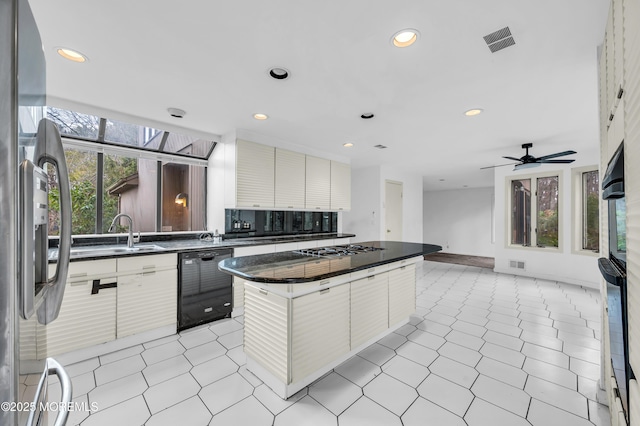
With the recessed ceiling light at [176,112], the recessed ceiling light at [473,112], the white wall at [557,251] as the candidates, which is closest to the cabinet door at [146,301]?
the recessed ceiling light at [176,112]

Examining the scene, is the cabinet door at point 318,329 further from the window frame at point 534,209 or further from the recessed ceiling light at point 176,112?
the window frame at point 534,209

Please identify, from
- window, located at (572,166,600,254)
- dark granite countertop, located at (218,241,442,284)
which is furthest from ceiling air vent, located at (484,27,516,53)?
window, located at (572,166,600,254)

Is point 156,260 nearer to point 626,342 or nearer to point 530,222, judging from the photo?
point 626,342

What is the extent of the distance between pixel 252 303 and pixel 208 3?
1.91 m

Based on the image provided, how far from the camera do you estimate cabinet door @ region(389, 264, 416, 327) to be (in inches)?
103

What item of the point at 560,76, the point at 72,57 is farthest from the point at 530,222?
the point at 72,57

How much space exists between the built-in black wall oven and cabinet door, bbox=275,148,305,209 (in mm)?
3385

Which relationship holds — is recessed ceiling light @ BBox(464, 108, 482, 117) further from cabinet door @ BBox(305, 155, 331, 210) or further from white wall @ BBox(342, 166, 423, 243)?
white wall @ BBox(342, 166, 423, 243)

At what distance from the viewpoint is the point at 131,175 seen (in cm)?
344

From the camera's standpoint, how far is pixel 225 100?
103 inches

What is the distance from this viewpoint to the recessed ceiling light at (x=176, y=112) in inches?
111

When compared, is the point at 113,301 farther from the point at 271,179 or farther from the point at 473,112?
the point at 473,112

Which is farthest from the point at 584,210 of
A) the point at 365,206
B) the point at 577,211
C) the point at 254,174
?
the point at 254,174

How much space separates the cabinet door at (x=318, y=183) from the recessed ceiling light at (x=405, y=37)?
2729 millimetres
